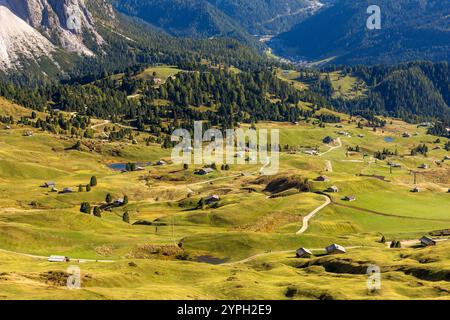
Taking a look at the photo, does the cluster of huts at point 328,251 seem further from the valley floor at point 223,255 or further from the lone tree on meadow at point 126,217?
the lone tree on meadow at point 126,217

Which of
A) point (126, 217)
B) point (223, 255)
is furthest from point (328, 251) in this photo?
point (126, 217)

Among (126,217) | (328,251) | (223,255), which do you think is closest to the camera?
(328,251)

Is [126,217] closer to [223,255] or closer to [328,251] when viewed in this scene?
[223,255]

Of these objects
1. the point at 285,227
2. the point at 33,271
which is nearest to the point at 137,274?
the point at 33,271

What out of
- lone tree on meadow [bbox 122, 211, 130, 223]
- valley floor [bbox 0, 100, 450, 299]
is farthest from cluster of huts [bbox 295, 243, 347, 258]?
lone tree on meadow [bbox 122, 211, 130, 223]

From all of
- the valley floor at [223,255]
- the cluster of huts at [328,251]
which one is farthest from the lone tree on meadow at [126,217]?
the cluster of huts at [328,251]

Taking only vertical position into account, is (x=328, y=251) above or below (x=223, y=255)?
above

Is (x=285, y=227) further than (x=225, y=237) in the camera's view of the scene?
Yes

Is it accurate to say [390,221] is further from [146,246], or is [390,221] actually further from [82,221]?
[82,221]
